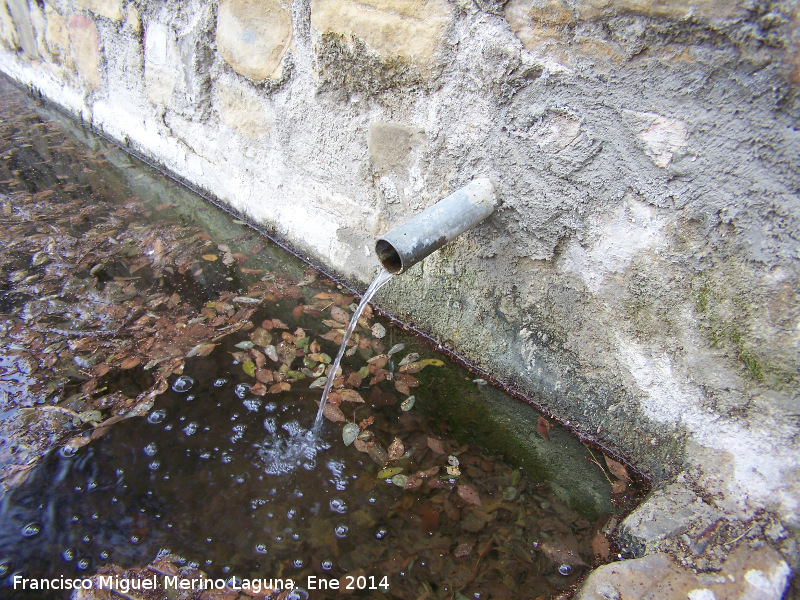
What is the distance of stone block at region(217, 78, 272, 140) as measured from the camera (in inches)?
100

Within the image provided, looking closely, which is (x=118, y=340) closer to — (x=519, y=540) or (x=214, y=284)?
(x=214, y=284)

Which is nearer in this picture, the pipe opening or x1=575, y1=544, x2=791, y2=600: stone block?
x1=575, y1=544, x2=791, y2=600: stone block

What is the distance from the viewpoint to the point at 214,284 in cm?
253

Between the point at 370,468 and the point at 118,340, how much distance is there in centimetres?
123

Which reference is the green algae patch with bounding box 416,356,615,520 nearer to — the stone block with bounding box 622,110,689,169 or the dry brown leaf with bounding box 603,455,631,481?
the dry brown leaf with bounding box 603,455,631,481

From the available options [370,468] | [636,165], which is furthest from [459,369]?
[636,165]

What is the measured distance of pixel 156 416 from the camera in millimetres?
1812

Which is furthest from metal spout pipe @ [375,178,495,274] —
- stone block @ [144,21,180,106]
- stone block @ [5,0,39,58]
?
stone block @ [5,0,39,58]

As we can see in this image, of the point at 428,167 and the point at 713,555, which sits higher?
the point at 428,167

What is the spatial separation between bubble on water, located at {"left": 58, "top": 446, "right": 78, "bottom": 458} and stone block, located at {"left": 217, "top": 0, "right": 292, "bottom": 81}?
5.69 ft

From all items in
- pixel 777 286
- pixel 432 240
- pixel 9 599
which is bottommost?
pixel 9 599

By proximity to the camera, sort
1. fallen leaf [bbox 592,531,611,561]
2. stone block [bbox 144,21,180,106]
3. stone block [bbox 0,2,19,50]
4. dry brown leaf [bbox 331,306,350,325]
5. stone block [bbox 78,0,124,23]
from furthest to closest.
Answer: stone block [bbox 0,2,19,50], stone block [bbox 78,0,124,23], stone block [bbox 144,21,180,106], dry brown leaf [bbox 331,306,350,325], fallen leaf [bbox 592,531,611,561]

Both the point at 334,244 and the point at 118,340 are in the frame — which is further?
the point at 334,244

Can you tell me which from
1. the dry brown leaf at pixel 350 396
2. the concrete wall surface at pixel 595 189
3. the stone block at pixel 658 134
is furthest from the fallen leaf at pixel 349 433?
the stone block at pixel 658 134
